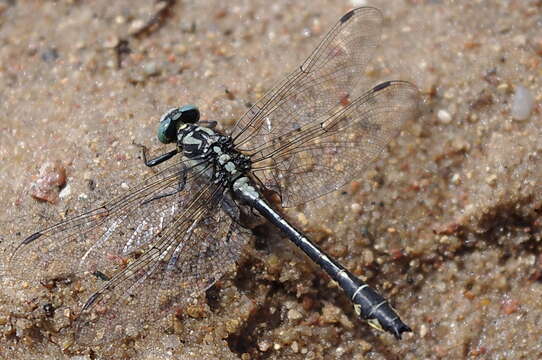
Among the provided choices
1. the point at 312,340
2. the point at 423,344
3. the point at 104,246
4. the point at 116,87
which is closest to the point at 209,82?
the point at 116,87

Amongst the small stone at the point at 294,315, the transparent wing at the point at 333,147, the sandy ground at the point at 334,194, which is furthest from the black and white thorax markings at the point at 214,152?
the small stone at the point at 294,315

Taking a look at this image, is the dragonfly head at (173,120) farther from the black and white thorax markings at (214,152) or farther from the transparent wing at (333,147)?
the transparent wing at (333,147)

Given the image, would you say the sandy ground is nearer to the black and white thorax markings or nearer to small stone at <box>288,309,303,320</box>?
small stone at <box>288,309,303,320</box>

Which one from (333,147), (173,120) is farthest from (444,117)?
(173,120)

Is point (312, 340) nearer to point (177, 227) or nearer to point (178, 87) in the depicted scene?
point (177, 227)

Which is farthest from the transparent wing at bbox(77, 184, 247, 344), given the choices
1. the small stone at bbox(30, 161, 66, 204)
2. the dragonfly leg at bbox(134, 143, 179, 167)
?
the small stone at bbox(30, 161, 66, 204)

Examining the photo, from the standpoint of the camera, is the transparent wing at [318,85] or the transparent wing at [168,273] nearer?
the transparent wing at [168,273]

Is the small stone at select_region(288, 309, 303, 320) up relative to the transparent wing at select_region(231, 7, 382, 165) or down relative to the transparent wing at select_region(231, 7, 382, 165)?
down
